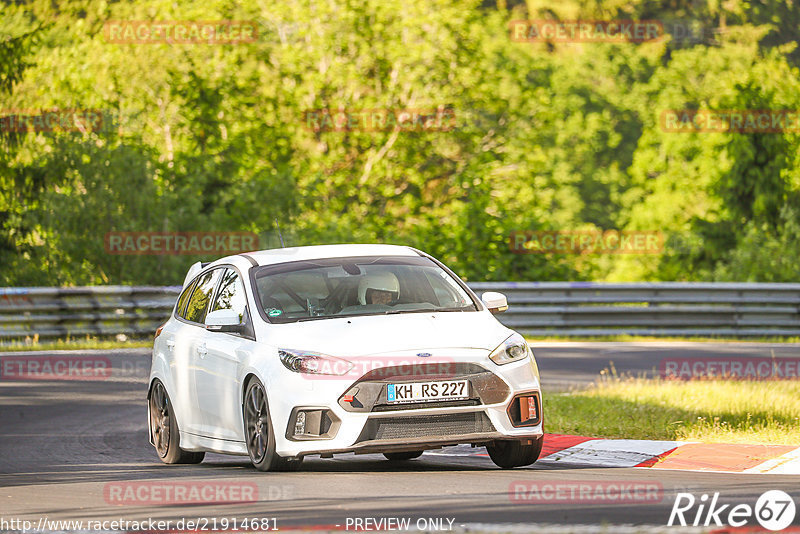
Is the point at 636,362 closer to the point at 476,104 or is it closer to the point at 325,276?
the point at 325,276

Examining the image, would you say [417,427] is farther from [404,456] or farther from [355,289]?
[404,456]

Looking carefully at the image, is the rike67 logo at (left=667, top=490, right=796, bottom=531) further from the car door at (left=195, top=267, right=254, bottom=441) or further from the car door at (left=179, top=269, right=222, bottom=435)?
the car door at (left=179, top=269, right=222, bottom=435)

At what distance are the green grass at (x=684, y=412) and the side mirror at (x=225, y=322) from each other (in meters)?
3.30

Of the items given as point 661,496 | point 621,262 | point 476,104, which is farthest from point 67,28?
point 661,496

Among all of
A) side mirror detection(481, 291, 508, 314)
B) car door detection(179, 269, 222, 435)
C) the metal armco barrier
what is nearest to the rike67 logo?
side mirror detection(481, 291, 508, 314)

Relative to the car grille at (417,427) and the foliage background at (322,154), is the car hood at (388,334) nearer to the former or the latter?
the car grille at (417,427)

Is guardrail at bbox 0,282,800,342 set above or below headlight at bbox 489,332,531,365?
below

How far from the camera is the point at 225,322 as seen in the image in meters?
10.2

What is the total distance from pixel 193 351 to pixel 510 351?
264 centimetres

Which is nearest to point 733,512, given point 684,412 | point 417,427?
point 417,427

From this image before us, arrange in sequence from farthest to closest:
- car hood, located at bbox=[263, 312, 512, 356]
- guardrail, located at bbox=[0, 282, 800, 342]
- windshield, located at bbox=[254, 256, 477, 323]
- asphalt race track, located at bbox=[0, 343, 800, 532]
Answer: guardrail, located at bbox=[0, 282, 800, 342] < windshield, located at bbox=[254, 256, 477, 323] < car hood, located at bbox=[263, 312, 512, 356] < asphalt race track, located at bbox=[0, 343, 800, 532]

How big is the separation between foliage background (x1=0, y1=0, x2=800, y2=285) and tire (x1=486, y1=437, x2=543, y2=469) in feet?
64.0

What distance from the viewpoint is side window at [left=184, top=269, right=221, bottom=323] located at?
11.4 m

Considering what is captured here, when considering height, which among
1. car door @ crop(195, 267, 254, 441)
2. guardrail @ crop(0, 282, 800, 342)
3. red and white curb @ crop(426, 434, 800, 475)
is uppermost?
car door @ crop(195, 267, 254, 441)
